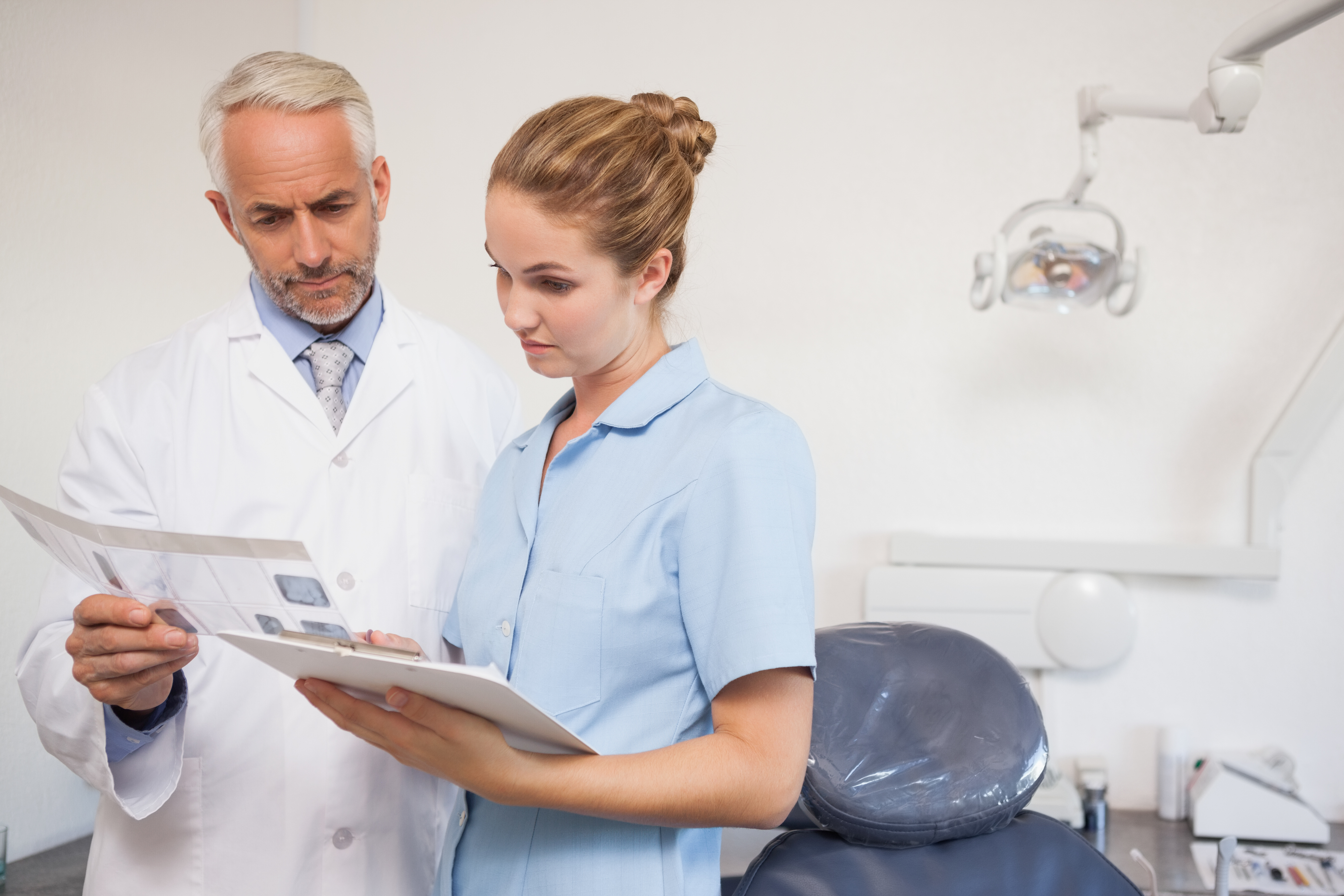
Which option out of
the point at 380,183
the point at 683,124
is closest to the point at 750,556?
the point at 683,124

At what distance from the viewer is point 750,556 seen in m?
0.80

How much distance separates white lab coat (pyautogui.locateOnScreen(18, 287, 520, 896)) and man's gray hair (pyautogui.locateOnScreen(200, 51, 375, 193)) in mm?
197

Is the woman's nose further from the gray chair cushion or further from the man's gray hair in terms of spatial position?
the gray chair cushion

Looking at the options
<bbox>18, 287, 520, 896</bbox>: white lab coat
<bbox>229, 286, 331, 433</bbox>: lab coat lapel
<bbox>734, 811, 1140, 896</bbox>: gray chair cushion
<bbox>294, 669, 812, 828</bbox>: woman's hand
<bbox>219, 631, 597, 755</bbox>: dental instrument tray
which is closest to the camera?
<bbox>219, 631, 597, 755</bbox>: dental instrument tray

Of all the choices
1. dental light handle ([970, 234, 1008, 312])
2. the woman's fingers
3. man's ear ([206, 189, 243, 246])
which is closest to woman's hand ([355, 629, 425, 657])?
the woman's fingers

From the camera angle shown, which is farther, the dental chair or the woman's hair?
the dental chair

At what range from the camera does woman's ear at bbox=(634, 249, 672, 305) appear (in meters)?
0.93

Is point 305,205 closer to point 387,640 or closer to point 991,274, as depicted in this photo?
point 387,640

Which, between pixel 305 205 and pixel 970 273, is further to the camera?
pixel 970 273

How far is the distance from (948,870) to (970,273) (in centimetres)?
139

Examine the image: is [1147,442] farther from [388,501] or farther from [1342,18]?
[388,501]

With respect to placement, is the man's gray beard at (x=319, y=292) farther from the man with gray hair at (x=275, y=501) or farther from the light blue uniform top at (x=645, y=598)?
the light blue uniform top at (x=645, y=598)

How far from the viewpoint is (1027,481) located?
2082mm

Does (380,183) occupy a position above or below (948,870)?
above
